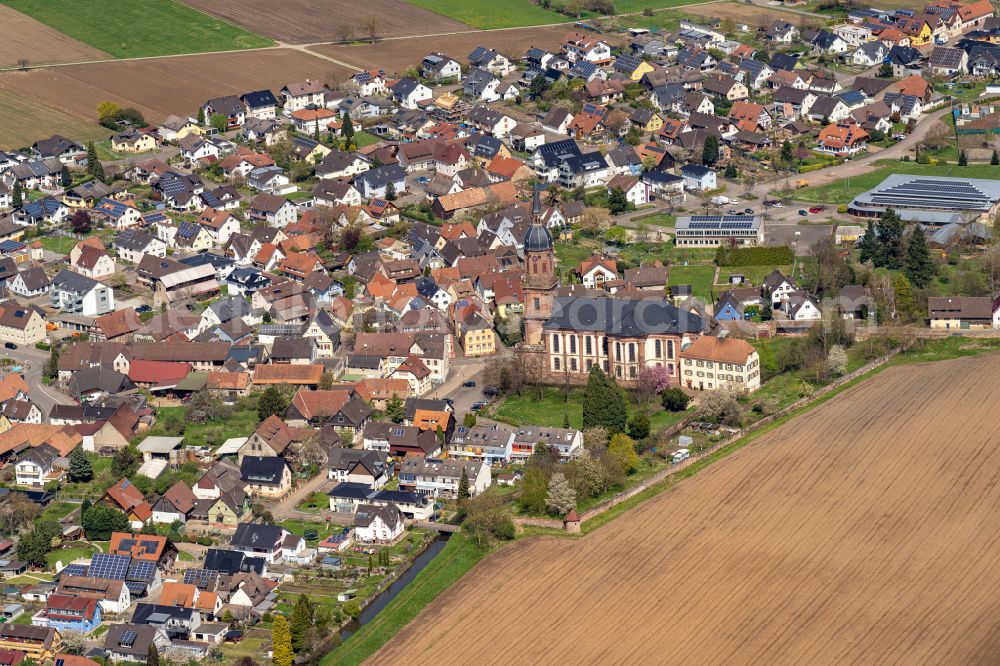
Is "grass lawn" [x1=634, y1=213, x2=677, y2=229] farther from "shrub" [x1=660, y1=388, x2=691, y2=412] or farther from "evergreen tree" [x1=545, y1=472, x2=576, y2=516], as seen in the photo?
"evergreen tree" [x1=545, y1=472, x2=576, y2=516]

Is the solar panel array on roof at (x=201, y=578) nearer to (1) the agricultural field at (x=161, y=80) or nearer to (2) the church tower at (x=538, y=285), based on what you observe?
(2) the church tower at (x=538, y=285)

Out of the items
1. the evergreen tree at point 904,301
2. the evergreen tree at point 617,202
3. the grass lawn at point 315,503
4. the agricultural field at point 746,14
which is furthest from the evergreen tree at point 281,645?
the agricultural field at point 746,14

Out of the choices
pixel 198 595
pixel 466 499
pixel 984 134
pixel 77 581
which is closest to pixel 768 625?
pixel 466 499

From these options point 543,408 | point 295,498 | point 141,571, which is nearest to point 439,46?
point 543,408

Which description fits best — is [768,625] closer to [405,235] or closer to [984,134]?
[405,235]

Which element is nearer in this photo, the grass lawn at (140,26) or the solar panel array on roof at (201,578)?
the solar panel array on roof at (201,578)

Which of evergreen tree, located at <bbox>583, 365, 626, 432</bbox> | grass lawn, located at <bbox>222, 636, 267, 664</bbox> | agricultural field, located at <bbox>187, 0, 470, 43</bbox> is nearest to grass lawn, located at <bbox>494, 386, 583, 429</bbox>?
evergreen tree, located at <bbox>583, 365, 626, 432</bbox>
